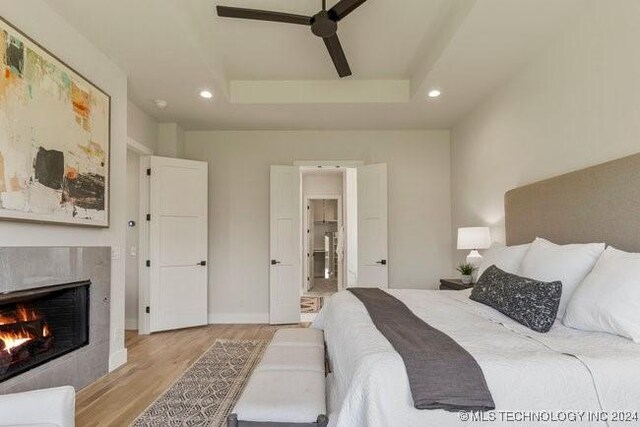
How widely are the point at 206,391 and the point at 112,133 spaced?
2317 mm

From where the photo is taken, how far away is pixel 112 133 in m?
3.15

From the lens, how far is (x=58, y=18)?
2.52 meters

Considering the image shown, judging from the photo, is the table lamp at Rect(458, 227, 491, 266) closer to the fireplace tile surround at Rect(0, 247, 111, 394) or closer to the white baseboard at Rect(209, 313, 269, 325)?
the white baseboard at Rect(209, 313, 269, 325)

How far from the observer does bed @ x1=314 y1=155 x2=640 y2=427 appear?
128 centimetres

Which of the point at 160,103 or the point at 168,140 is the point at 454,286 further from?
the point at 168,140

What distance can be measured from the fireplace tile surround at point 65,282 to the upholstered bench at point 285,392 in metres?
1.48

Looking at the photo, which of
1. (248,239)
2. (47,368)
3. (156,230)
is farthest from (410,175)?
(47,368)

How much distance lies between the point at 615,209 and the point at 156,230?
4.35 metres

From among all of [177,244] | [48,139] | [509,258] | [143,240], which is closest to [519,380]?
[509,258]

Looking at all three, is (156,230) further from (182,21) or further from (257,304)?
(182,21)

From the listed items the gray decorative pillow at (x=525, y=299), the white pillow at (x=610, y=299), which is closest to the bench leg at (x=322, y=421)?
the gray decorative pillow at (x=525, y=299)

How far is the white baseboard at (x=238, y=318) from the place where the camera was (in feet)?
15.9

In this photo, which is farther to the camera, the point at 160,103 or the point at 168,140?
the point at 168,140

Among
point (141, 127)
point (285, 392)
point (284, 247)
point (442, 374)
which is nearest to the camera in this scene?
point (442, 374)
